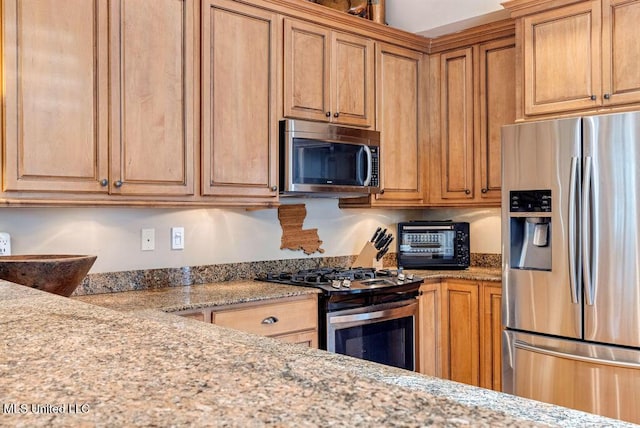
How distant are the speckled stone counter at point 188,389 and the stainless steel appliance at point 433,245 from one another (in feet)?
9.25

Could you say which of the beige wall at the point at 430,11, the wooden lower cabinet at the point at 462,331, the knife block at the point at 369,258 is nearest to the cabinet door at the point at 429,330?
the wooden lower cabinet at the point at 462,331

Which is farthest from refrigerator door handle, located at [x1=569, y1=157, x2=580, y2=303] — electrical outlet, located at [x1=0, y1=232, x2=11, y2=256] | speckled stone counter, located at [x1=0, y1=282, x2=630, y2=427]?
electrical outlet, located at [x1=0, y1=232, x2=11, y2=256]

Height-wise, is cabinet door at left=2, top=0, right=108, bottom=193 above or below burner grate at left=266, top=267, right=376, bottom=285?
above

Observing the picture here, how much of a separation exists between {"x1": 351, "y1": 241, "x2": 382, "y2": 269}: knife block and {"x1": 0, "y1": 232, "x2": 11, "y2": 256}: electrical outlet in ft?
6.70

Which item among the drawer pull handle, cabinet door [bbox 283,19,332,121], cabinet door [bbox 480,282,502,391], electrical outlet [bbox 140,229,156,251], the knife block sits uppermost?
cabinet door [bbox 283,19,332,121]

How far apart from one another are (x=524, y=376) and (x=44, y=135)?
2.42 meters

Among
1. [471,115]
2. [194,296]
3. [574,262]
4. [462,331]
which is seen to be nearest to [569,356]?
[574,262]

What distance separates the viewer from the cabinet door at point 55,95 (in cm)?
221

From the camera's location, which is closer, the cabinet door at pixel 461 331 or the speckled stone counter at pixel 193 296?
the speckled stone counter at pixel 193 296

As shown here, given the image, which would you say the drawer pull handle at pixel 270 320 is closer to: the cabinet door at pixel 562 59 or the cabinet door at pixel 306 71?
the cabinet door at pixel 306 71

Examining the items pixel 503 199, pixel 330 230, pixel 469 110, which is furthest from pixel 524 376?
pixel 469 110

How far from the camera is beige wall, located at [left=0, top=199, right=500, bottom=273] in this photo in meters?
2.55

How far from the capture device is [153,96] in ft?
8.54

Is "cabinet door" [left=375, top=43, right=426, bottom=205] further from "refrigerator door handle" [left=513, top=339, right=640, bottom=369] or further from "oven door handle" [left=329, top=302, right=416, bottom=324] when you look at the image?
"refrigerator door handle" [left=513, top=339, right=640, bottom=369]
